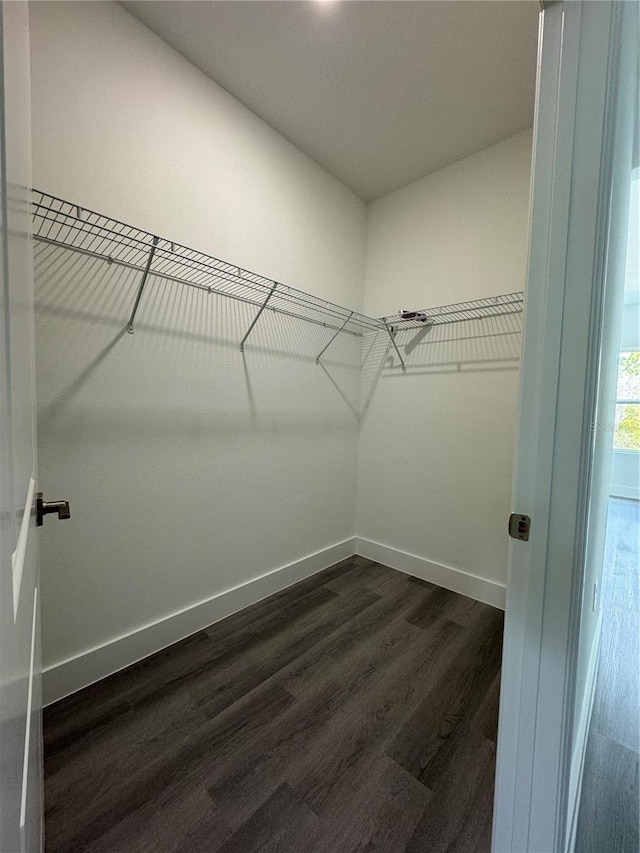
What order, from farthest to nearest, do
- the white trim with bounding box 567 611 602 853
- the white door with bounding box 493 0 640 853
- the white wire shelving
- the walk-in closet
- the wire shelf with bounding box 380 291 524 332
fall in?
1. the wire shelf with bounding box 380 291 524 332
2. the white wire shelving
3. the walk-in closet
4. the white trim with bounding box 567 611 602 853
5. the white door with bounding box 493 0 640 853

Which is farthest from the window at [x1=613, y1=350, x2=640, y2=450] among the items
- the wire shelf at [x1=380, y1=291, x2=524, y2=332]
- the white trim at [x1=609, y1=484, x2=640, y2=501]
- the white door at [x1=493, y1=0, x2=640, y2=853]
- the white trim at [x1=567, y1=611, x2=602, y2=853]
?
the wire shelf at [x1=380, y1=291, x2=524, y2=332]

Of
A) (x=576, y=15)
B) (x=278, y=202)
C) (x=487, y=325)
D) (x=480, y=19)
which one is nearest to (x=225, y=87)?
(x=278, y=202)

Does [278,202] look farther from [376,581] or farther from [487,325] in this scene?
[376,581]

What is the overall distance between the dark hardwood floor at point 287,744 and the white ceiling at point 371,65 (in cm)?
275

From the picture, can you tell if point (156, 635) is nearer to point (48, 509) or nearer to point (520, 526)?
point (48, 509)

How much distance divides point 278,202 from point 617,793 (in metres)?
2.91

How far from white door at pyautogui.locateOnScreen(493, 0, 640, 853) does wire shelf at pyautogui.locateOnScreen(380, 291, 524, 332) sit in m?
1.28

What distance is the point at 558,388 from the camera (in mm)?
650

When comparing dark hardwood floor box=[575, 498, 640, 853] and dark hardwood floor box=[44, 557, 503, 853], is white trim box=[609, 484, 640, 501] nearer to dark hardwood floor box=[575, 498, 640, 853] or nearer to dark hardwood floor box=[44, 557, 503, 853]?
dark hardwood floor box=[575, 498, 640, 853]

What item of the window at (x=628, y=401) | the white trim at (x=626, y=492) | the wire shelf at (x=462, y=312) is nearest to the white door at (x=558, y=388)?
the window at (x=628, y=401)

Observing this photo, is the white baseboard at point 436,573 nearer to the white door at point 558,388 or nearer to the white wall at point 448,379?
the white wall at point 448,379

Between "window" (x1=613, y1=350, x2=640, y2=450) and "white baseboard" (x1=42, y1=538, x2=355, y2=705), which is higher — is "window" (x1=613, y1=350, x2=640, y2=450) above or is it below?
above

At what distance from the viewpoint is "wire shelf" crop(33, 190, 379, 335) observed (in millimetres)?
1213

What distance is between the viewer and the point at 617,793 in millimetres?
1067
